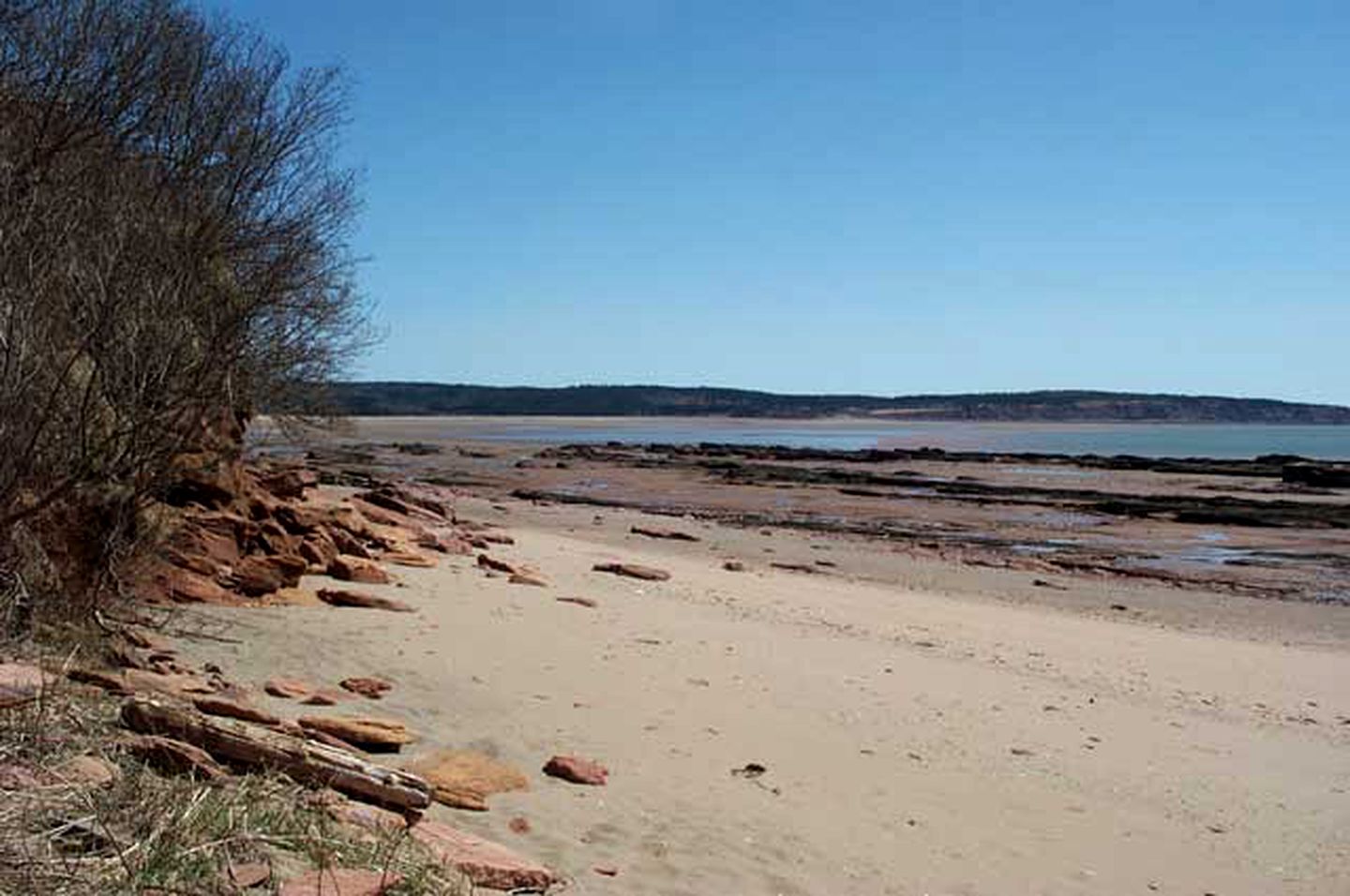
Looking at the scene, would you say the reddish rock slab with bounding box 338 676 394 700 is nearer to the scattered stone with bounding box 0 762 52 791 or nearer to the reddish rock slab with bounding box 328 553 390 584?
the scattered stone with bounding box 0 762 52 791

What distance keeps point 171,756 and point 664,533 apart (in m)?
19.9

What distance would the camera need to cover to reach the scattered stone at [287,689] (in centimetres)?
734

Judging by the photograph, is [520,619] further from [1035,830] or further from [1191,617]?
[1191,617]

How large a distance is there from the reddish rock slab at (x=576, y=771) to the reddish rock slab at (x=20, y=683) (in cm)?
248

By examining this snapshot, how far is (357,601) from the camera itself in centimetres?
1094

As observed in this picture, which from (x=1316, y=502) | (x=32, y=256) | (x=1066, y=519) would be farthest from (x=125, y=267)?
(x=1316, y=502)

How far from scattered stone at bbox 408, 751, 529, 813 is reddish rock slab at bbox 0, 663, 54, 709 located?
1.74 m

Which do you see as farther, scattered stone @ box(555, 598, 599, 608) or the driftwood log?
scattered stone @ box(555, 598, 599, 608)

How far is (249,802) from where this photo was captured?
456 centimetres

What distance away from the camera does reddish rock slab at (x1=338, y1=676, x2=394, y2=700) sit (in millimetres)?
7867

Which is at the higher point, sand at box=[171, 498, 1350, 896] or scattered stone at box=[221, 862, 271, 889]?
scattered stone at box=[221, 862, 271, 889]

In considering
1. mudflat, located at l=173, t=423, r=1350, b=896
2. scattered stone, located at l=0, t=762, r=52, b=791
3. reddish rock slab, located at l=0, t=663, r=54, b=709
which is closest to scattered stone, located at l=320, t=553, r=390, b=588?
mudflat, located at l=173, t=423, r=1350, b=896

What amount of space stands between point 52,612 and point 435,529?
34.5 feet

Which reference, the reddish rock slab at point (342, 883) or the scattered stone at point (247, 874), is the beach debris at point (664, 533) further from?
the scattered stone at point (247, 874)
